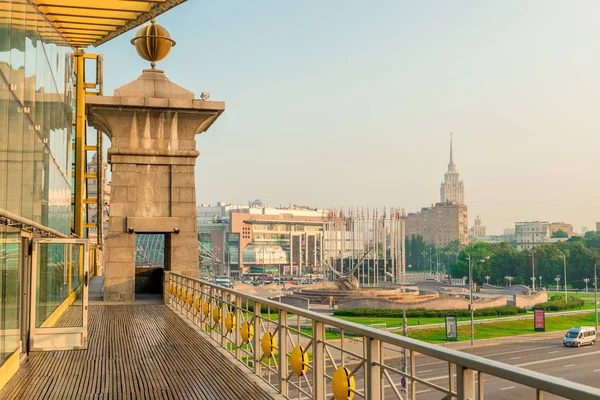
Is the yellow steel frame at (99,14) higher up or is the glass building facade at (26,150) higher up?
the yellow steel frame at (99,14)

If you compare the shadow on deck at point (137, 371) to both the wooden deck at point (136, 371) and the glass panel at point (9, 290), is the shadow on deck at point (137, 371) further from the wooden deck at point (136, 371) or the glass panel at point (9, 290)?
the glass panel at point (9, 290)

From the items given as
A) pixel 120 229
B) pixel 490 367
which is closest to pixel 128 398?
pixel 490 367

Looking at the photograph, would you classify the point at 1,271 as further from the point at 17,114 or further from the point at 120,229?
the point at 120,229

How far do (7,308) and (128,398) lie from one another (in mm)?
2461

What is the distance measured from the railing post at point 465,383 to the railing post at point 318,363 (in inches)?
110

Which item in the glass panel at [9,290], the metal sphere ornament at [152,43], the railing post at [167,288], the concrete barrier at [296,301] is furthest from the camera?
the concrete barrier at [296,301]

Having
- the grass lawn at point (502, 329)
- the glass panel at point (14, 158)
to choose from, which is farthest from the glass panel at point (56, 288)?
the grass lawn at point (502, 329)

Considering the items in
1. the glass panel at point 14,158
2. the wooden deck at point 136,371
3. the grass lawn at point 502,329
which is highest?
the glass panel at point 14,158

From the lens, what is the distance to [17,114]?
339 inches

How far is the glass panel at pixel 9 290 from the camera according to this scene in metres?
8.60

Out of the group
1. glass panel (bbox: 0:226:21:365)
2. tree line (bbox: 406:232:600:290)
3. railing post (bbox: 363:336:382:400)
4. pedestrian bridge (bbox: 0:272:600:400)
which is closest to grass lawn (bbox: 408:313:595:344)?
pedestrian bridge (bbox: 0:272:600:400)

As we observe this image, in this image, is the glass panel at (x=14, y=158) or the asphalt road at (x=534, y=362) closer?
the glass panel at (x=14, y=158)

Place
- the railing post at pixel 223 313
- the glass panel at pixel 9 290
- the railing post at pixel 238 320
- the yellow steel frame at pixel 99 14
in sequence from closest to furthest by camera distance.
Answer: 1. the glass panel at pixel 9 290
2. the railing post at pixel 238 320
3. the railing post at pixel 223 313
4. the yellow steel frame at pixel 99 14

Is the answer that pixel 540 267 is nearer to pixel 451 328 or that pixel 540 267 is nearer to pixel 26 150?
pixel 451 328
